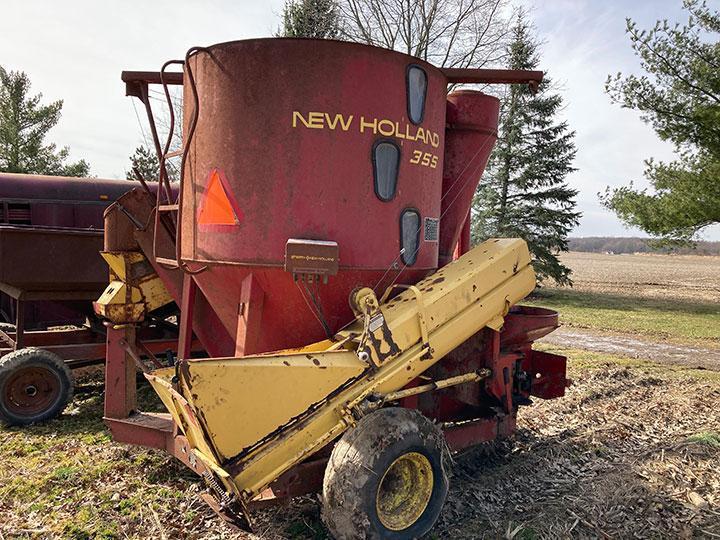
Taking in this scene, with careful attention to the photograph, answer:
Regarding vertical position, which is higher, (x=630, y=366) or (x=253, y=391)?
(x=253, y=391)

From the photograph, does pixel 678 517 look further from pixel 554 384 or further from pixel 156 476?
pixel 156 476

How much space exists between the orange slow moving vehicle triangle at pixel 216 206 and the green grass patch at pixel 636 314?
12.6 m

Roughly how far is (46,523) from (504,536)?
125 inches

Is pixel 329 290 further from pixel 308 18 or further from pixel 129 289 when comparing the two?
pixel 308 18

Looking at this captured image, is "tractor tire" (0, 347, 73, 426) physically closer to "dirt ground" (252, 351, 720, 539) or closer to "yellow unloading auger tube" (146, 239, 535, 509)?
"yellow unloading auger tube" (146, 239, 535, 509)

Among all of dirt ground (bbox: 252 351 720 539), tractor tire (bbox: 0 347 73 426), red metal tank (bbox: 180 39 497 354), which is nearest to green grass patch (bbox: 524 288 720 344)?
dirt ground (bbox: 252 351 720 539)

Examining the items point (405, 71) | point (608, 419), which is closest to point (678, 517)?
point (608, 419)

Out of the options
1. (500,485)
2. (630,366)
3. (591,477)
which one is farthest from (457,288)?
(630,366)

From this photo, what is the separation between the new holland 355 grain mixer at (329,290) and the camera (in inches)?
132

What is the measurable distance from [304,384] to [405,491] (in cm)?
98

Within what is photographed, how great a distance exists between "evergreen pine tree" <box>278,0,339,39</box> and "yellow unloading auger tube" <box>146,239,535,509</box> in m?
20.6

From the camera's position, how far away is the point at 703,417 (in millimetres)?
6480

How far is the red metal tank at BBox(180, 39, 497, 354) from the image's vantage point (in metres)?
3.87

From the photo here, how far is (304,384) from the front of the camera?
3434 millimetres
